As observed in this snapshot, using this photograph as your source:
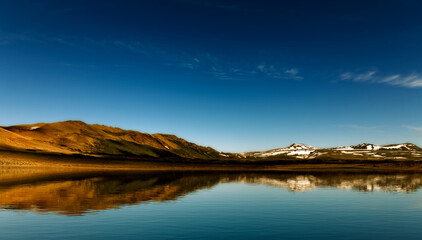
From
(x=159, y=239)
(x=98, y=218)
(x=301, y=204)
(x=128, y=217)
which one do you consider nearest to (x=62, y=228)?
(x=98, y=218)

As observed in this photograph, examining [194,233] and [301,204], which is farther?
[301,204]

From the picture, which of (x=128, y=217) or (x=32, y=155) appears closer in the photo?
(x=128, y=217)

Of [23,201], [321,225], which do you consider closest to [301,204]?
[321,225]

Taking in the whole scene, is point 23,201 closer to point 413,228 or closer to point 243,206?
point 243,206

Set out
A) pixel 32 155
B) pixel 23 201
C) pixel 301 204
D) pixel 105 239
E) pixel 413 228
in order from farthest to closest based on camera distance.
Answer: pixel 32 155 < pixel 301 204 < pixel 23 201 < pixel 413 228 < pixel 105 239

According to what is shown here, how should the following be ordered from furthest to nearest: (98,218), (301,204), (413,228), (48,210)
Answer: (301,204) → (48,210) → (98,218) → (413,228)

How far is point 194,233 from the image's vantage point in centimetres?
2412

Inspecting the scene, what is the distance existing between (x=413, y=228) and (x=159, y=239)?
→ 23.0m

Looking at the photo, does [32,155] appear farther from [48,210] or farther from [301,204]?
[301,204]

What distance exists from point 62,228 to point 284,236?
735 inches

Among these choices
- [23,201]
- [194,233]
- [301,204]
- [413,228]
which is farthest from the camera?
[301,204]

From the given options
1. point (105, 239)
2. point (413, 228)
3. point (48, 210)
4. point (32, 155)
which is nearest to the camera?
point (105, 239)

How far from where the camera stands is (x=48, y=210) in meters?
32.7

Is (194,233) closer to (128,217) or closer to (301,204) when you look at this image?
(128,217)
